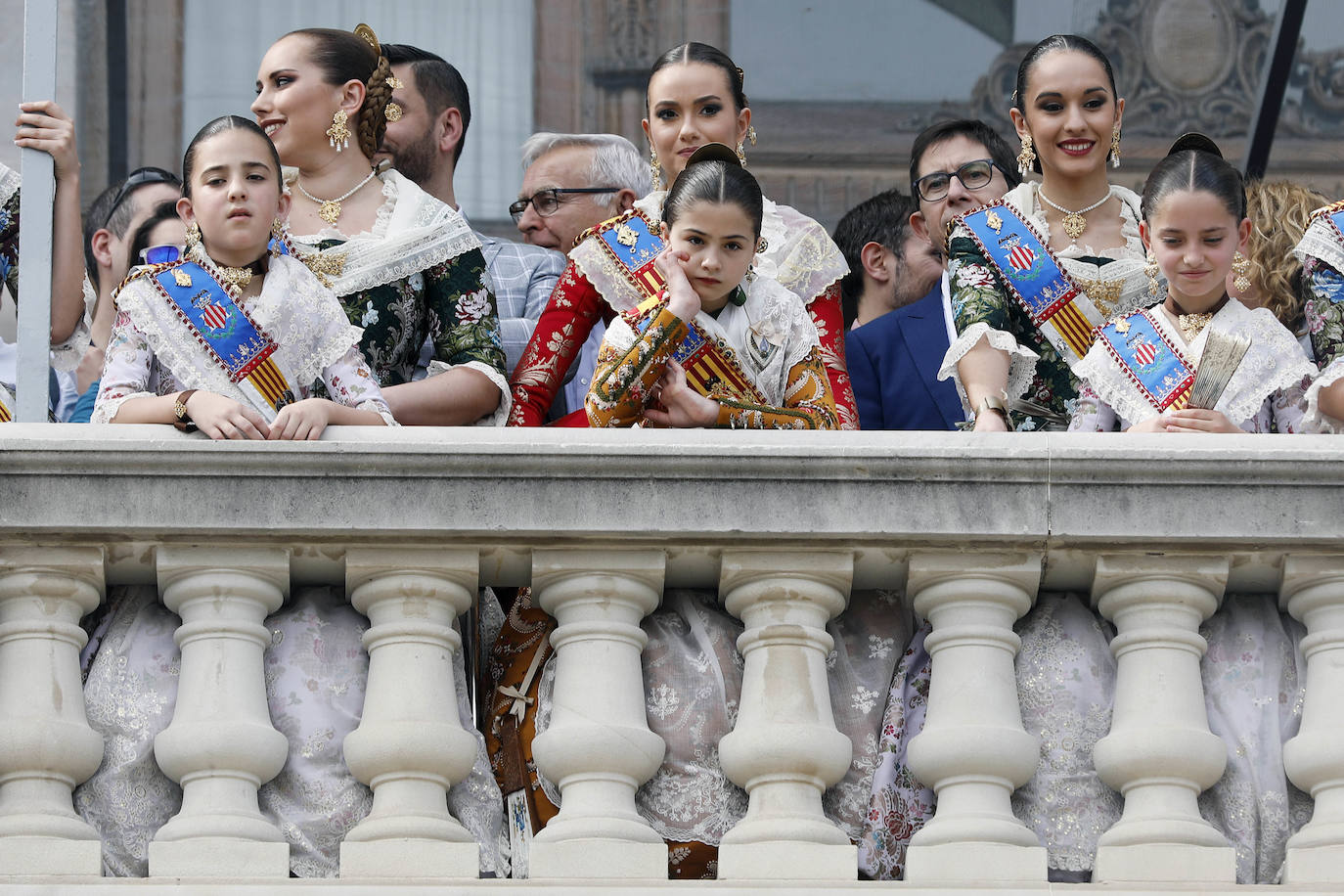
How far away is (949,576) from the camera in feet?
14.9

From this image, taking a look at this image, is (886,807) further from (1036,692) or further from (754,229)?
(754,229)

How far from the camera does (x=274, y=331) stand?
516 cm

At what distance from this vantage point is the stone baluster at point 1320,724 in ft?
14.1

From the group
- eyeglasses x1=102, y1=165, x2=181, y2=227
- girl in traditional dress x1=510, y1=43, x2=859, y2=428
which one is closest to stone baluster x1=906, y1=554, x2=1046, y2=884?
girl in traditional dress x1=510, y1=43, x2=859, y2=428

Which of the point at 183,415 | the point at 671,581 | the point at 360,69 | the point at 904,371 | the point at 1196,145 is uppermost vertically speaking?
the point at 360,69

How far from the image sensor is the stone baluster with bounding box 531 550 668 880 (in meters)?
4.28

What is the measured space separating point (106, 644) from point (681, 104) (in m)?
2.19

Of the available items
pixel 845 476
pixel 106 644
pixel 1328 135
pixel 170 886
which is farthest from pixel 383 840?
pixel 1328 135

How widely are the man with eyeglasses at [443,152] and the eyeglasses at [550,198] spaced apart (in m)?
0.22

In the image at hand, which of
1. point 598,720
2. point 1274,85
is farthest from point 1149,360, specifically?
point 1274,85

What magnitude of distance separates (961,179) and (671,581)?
2315mm

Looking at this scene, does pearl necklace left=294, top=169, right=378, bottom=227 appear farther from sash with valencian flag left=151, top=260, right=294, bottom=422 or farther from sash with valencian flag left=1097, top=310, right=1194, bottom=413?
sash with valencian flag left=1097, top=310, right=1194, bottom=413

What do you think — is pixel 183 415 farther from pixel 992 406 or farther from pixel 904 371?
pixel 904 371

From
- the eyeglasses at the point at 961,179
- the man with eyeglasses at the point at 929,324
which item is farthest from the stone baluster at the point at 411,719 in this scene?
the eyeglasses at the point at 961,179
